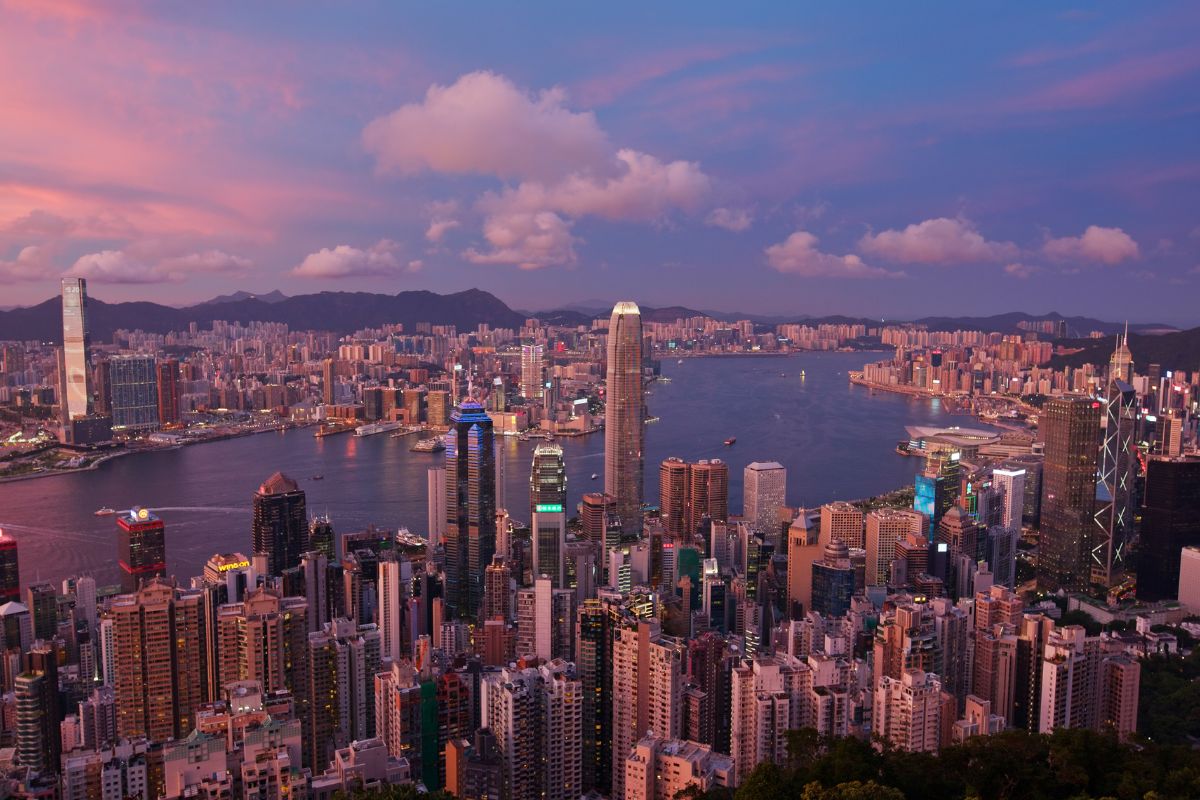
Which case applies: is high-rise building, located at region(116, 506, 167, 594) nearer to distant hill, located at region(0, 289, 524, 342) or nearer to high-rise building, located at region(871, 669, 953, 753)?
high-rise building, located at region(871, 669, 953, 753)

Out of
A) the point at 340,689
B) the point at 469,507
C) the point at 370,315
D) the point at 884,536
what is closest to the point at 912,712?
the point at 340,689

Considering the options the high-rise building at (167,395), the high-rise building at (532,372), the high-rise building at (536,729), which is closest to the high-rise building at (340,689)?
the high-rise building at (536,729)

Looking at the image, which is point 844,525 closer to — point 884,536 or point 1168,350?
point 884,536

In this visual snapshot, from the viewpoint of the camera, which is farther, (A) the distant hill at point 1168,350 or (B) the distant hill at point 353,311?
(B) the distant hill at point 353,311

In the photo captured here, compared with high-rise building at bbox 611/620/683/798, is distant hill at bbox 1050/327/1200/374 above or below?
above

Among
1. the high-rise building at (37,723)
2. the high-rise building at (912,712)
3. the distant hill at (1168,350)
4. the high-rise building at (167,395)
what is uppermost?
the distant hill at (1168,350)

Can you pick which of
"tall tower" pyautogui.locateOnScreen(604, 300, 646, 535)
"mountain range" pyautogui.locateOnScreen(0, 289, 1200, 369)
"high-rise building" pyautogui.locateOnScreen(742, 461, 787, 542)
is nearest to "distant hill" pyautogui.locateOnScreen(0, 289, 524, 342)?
"mountain range" pyautogui.locateOnScreen(0, 289, 1200, 369)

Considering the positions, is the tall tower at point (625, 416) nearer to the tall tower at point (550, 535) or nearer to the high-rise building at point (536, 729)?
the tall tower at point (550, 535)
